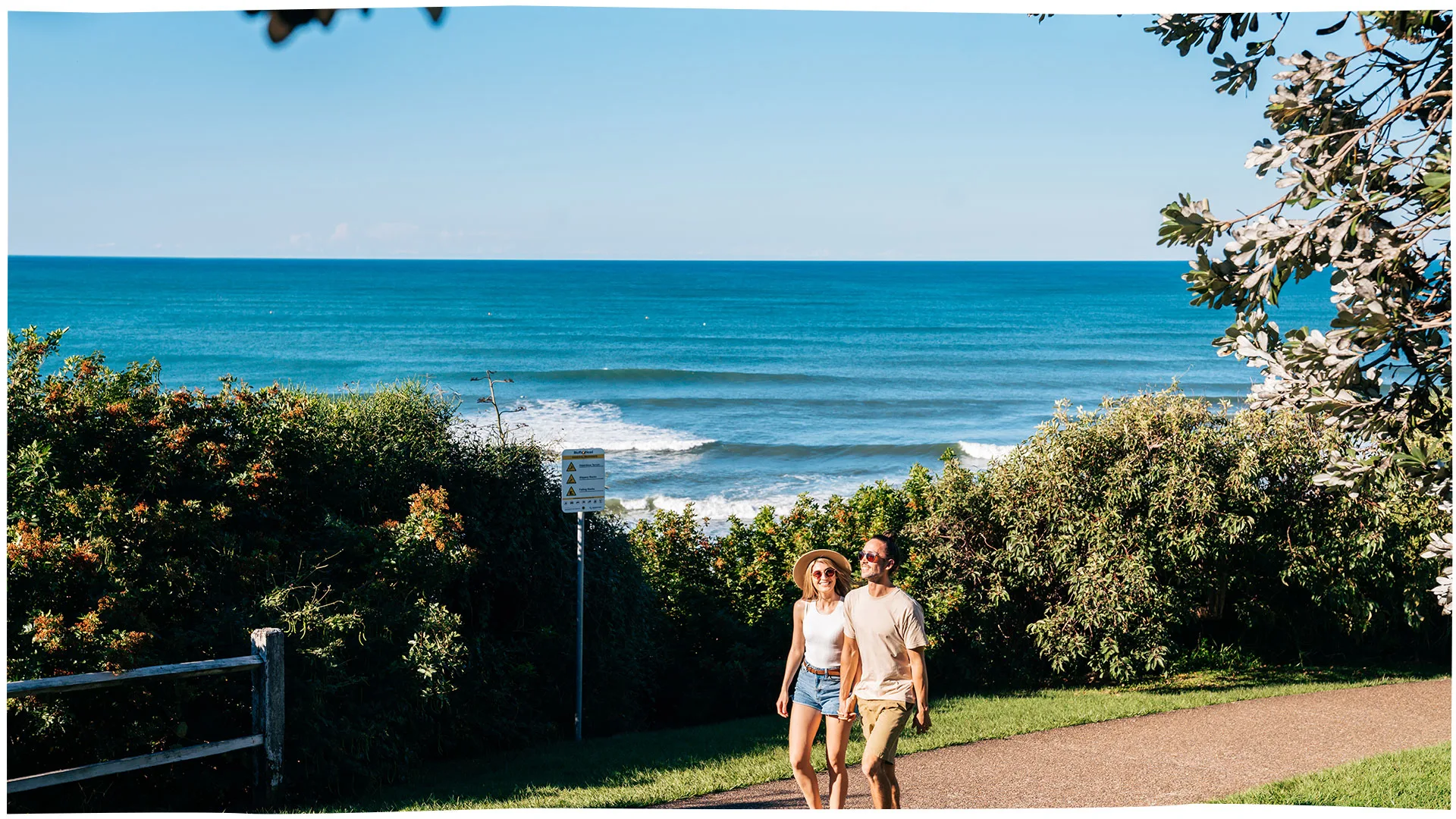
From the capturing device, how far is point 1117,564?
8.45m

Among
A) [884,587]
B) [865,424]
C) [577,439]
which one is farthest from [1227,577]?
[865,424]

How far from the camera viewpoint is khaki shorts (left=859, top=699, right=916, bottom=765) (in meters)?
4.54

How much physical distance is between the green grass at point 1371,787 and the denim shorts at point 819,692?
7.06ft

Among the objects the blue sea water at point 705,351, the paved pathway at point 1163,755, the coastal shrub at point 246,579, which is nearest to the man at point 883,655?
the paved pathway at point 1163,755

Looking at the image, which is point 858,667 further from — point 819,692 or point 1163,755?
point 1163,755

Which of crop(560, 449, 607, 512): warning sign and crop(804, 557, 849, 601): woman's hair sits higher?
crop(560, 449, 607, 512): warning sign

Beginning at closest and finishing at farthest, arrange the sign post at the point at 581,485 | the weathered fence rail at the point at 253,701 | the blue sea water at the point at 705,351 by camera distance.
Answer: the weathered fence rail at the point at 253,701 → the sign post at the point at 581,485 → the blue sea water at the point at 705,351

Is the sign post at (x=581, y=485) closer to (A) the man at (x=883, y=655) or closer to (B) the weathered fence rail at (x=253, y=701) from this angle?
(B) the weathered fence rail at (x=253, y=701)

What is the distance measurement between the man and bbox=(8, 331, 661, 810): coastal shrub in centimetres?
264

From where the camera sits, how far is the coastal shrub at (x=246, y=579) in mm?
5512

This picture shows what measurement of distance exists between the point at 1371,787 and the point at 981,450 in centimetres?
2156

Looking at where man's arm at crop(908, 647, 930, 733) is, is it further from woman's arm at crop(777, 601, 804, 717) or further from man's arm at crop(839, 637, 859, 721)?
woman's arm at crop(777, 601, 804, 717)

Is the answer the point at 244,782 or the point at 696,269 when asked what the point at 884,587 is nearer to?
the point at 244,782

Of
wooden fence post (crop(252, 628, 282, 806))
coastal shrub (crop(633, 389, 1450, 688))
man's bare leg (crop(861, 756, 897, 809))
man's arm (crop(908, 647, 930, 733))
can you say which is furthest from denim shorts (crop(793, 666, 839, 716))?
coastal shrub (crop(633, 389, 1450, 688))
